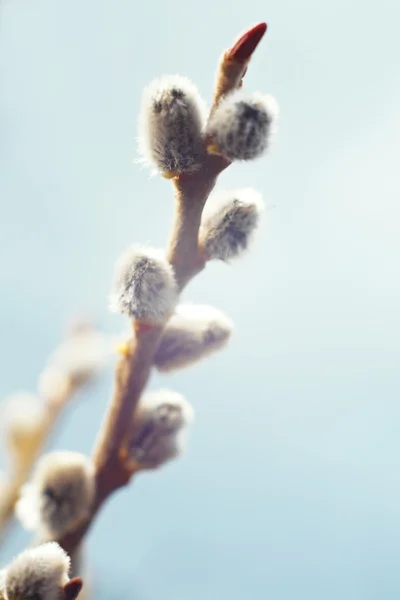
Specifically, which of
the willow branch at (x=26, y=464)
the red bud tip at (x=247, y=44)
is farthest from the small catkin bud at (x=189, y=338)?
the willow branch at (x=26, y=464)

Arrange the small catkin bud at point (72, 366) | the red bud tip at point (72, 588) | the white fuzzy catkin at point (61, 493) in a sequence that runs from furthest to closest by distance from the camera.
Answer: the small catkin bud at point (72, 366) → the white fuzzy catkin at point (61, 493) → the red bud tip at point (72, 588)

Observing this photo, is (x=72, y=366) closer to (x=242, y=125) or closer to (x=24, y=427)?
(x=24, y=427)

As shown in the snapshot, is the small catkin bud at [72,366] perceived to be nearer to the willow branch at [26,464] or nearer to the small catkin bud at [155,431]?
the willow branch at [26,464]

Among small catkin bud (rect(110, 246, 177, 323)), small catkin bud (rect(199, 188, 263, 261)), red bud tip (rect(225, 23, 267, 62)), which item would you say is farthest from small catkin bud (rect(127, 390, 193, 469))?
red bud tip (rect(225, 23, 267, 62))

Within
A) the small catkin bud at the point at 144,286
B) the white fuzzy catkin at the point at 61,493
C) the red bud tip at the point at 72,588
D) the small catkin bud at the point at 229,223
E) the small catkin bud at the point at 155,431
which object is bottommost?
the red bud tip at the point at 72,588

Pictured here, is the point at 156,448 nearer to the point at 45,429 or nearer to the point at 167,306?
the point at 167,306

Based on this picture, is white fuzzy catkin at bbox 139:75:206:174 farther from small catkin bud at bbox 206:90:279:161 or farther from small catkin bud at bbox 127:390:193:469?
small catkin bud at bbox 127:390:193:469
